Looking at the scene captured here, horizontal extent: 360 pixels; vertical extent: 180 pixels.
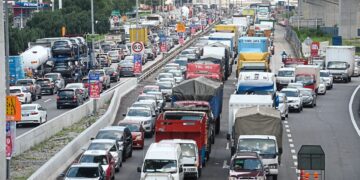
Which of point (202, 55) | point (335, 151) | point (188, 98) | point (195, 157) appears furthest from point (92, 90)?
point (202, 55)

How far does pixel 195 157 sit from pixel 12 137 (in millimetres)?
6136

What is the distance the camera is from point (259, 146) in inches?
1507

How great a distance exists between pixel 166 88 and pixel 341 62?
65.8 ft

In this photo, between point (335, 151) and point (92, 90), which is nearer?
point (335, 151)

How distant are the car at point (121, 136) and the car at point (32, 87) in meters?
26.4

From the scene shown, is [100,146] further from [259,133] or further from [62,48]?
[62,48]

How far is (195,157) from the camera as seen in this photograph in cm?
3812

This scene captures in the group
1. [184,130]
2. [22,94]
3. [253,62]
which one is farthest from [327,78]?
[184,130]

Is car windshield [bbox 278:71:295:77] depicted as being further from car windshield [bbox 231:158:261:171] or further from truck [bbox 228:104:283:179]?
car windshield [bbox 231:158:261:171]

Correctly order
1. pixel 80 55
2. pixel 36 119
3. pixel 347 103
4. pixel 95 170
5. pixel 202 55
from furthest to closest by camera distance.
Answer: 1. pixel 80 55
2. pixel 202 55
3. pixel 347 103
4. pixel 36 119
5. pixel 95 170

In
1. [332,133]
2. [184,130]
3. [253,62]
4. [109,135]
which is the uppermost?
[253,62]

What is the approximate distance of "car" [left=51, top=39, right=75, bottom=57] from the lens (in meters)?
84.2

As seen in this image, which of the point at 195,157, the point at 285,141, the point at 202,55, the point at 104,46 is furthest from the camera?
the point at 104,46

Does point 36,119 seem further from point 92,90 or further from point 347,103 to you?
point 347,103
